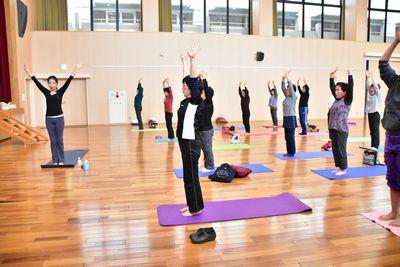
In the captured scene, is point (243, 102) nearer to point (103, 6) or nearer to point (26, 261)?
point (103, 6)

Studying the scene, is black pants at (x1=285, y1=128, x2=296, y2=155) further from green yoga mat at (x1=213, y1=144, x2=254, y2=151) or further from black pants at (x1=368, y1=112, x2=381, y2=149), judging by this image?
black pants at (x1=368, y1=112, x2=381, y2=149)

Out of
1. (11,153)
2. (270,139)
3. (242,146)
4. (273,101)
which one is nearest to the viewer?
(11,153)

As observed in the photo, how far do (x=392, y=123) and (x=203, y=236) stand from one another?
5.64ft

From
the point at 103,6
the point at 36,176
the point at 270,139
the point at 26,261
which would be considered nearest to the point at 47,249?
the point at 26,261

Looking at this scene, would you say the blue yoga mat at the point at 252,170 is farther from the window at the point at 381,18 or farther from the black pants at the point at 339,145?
the window at the point at 381,18

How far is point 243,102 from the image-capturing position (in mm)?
9234

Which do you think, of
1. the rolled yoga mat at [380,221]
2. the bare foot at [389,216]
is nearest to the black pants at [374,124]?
the rolled yoga mat at [380,221]

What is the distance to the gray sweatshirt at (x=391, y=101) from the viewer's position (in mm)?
2723

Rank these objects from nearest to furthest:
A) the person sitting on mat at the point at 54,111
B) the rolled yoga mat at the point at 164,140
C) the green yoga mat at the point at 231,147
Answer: the person sitting on mat at the point at 54,111, the green yoga mat at the point at 231,147, the rolled yoga mat at the point at 164,140

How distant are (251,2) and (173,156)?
30.6 feet

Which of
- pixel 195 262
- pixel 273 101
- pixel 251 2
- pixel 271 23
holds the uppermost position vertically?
pixel 251 2

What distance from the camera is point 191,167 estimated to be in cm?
305

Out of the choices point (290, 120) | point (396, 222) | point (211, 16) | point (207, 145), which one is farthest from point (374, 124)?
point (211, 16)

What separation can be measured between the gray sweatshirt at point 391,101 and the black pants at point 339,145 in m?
1.74
